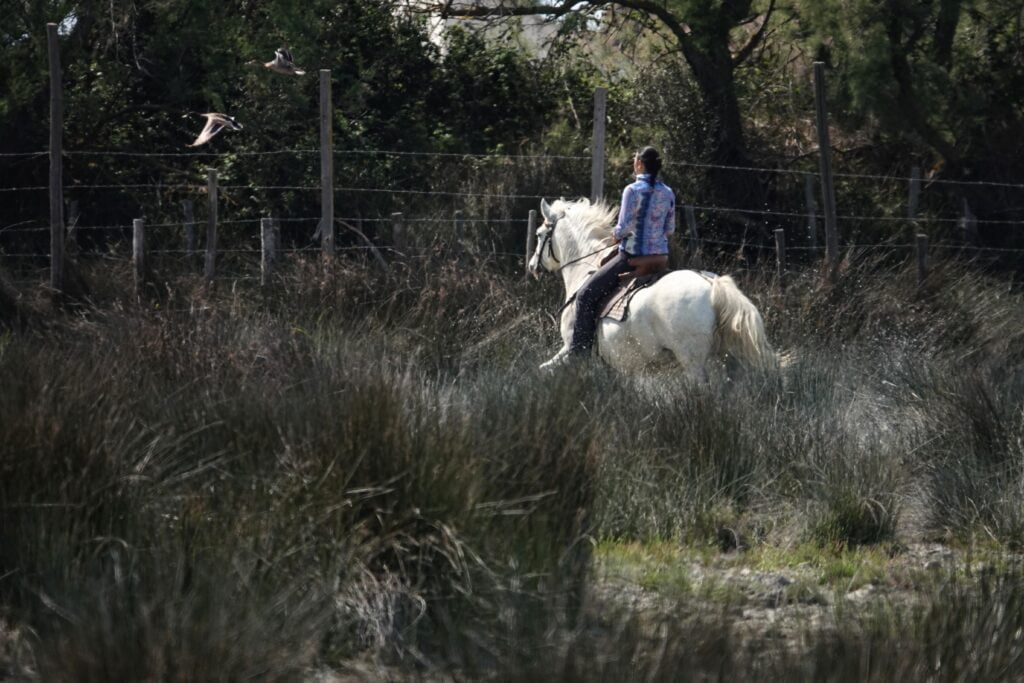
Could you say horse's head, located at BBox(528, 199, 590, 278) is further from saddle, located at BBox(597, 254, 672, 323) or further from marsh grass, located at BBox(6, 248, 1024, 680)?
marsh grass, located at BBox(6, 248, 1024, 680)

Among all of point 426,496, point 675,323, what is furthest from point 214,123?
point 426,496

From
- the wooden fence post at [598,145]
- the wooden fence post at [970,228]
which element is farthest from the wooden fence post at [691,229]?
the wooden fence post at [970,228]

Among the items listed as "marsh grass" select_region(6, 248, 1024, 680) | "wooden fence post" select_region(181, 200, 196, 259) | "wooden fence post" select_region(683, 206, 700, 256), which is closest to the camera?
"marsh grass" select_region(6, 248, 1024, 680)

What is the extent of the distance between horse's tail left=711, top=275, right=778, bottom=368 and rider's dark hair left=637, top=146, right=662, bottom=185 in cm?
101

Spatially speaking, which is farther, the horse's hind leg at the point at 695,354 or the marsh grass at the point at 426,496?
the horse's hind leg at the point at 695,354

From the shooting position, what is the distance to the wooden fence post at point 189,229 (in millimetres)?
13083

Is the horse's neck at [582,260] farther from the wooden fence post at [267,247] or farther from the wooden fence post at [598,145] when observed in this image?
the wooden fence post at [267,247]

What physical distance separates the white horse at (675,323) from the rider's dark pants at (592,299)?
10cm

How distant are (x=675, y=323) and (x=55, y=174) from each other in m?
5.45


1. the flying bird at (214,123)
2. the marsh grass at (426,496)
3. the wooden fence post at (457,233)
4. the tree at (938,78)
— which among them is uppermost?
the tree at (938,78)

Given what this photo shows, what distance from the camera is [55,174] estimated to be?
11086 millimetres

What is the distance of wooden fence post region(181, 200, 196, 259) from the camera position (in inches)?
515

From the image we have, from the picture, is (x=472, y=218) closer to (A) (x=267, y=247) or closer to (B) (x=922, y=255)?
(A) (x=267, y=247)

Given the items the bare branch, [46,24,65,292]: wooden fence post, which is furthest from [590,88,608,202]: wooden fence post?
[46,24,65,292]: wooden fence post
